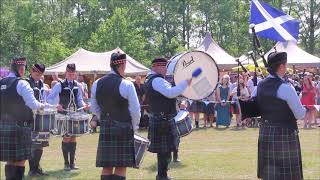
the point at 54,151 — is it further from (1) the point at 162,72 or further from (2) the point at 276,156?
(2) the point at 276,156

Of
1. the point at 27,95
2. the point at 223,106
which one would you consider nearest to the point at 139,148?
the point at 27,95

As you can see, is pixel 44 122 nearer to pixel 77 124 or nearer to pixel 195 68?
pixel 77 124

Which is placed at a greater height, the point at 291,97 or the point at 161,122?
the point at 291,97

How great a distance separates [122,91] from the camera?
5500 mm

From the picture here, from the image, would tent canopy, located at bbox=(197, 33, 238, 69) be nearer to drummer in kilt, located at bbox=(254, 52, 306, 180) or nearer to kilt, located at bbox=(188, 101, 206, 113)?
kilt, located at bbox=(188, 101, 206, 113)

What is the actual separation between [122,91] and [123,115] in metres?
0.30

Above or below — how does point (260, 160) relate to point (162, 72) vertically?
below

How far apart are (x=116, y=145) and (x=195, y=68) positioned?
6.06 feet

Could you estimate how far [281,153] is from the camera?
5.26 metres

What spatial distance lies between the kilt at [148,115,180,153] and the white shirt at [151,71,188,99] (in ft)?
1.98

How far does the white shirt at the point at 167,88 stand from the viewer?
20.0 feet

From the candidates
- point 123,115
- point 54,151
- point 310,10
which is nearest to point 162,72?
point 123,115

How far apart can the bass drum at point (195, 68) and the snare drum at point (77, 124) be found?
136cm

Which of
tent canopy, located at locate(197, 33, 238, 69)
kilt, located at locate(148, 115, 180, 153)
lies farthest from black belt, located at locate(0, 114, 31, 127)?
tent canopy, located at locate(197, 33, 238, 69)
